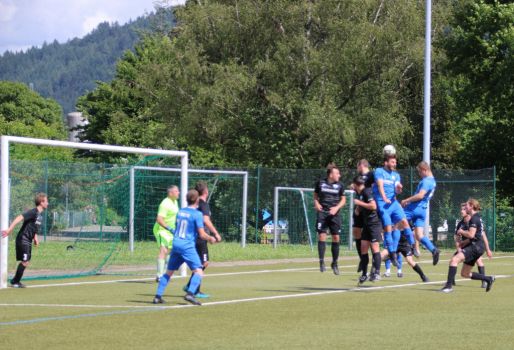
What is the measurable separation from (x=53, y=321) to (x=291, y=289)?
5722 millimetres

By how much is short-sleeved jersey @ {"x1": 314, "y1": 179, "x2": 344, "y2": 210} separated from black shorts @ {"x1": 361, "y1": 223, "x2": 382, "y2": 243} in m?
2.43

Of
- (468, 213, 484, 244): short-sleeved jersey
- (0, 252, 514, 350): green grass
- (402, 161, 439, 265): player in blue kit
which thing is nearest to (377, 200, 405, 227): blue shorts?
(402, 161, 439, 265): player in blue kit

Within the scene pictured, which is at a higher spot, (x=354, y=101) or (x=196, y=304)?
(x=354, y=101)

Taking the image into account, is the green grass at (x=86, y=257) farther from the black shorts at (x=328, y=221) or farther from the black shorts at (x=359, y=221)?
the black shorts at (x=359, y=221)

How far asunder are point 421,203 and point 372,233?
6.99 feet

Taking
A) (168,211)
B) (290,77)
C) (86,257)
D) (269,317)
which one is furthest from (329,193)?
(290,77)

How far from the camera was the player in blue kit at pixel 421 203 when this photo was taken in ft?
59.0

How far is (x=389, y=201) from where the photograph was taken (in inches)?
678

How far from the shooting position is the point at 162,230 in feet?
62.4

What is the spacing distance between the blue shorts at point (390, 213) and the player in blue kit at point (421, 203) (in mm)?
316

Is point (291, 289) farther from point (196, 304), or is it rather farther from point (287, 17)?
point (287, 17)

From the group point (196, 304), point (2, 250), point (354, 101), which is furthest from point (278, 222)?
point (196, 304)

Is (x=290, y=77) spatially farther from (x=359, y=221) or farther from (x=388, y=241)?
(x=388, y=241)

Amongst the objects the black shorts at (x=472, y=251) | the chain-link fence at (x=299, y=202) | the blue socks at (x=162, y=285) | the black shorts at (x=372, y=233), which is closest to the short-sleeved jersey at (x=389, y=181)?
the black shorts at (x=372, y=233)
